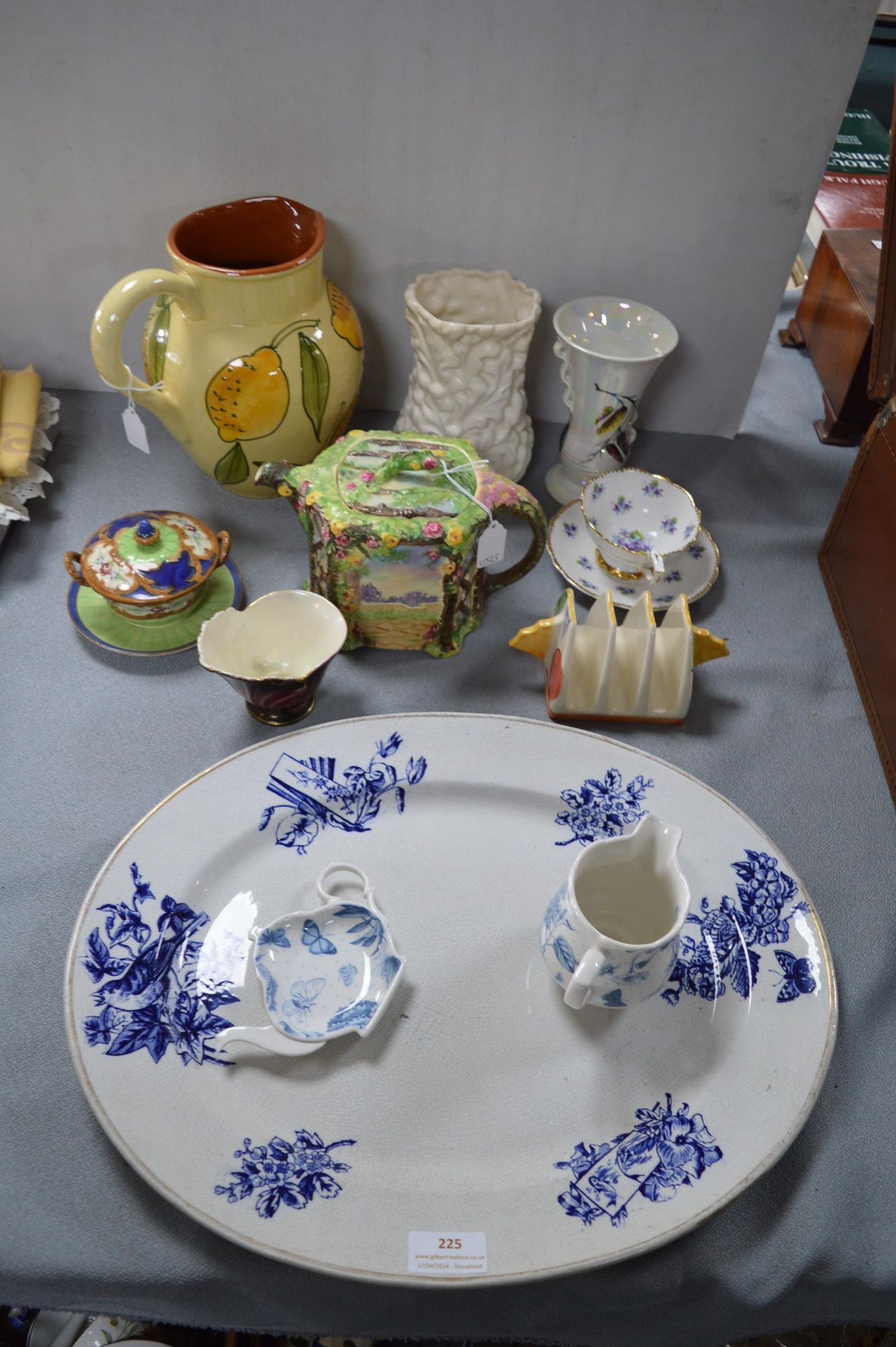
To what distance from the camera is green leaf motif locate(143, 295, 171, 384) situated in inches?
48.7

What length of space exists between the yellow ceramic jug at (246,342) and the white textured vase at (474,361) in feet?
0.32

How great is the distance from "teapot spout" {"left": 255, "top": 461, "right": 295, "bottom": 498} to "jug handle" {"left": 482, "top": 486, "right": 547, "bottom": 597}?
236 mm

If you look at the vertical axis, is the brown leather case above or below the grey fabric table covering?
above

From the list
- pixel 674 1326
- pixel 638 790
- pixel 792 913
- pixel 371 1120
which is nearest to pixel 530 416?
pixel 638 790

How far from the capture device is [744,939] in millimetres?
911

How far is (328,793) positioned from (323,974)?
186 millimetres

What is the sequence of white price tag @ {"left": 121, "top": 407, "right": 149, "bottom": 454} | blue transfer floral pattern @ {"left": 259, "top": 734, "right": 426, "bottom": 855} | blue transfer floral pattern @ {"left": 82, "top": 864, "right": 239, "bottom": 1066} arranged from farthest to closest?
white price tag @ {"left": 121, "top": 407, "right": 149, "bottom": 454} → blue transfer floral pattern @ {"left": 259, "top": 734, "right": 426, "bottom": 855} → blue transfer floral pattern @ {"left": 82, "top": 864, "right": 239, "bottom": 1066}

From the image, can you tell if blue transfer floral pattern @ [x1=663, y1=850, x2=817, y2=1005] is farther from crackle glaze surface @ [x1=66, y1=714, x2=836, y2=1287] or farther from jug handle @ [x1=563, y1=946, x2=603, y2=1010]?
jug handle @ [x1=563, y1=946, x2=603, y2=1010]

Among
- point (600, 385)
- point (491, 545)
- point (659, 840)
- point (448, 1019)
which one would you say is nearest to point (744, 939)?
point (659, 840)

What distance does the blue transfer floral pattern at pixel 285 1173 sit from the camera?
29.8 inches

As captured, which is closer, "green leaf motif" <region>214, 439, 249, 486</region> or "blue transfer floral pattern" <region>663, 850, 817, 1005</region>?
"blue transfer floral pattern" <region>663, 850, 817, 1005</region>

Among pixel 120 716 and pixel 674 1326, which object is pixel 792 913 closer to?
pixel 674 1326

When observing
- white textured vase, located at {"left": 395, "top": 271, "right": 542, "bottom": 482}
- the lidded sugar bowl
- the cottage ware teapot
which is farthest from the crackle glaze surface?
white textured vase, located at {"left": 395, "top": 271, "right": 542, "bottom": 482}

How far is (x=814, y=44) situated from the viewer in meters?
1.16
